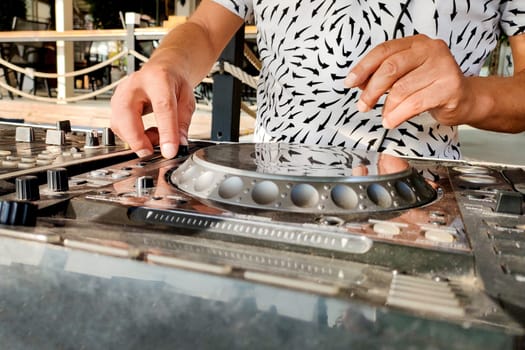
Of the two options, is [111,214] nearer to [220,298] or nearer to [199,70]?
[220,298]

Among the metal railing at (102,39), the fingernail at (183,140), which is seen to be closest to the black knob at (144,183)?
the fingernail at (183,140)

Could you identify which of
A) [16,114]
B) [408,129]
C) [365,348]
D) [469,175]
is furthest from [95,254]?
[16,114]

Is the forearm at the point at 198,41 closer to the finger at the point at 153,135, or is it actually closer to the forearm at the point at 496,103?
the finger at the point at 153,135

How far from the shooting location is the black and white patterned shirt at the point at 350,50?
84 centimetres

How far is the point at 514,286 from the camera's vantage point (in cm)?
26

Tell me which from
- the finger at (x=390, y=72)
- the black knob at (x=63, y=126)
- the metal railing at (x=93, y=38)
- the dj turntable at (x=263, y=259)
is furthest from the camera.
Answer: the metal railing at (x=93, y=38)

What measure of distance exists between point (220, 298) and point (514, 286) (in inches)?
6.0

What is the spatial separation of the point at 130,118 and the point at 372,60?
297 millimetres

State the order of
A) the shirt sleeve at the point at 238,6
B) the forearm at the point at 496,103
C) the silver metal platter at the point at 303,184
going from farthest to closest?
the shirt sleeve at the point at 238,6
the forearm at the point at 496,103
the silver metal platter at the point at 303,184

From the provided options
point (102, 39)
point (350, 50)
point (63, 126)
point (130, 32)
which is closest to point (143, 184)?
point (63, 126)

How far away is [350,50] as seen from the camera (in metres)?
0.87

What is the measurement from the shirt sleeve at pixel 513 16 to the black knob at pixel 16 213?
82 centimetres

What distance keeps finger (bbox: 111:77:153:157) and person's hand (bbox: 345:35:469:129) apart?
0.26m

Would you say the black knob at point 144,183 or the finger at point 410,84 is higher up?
the finger at point 410,84
